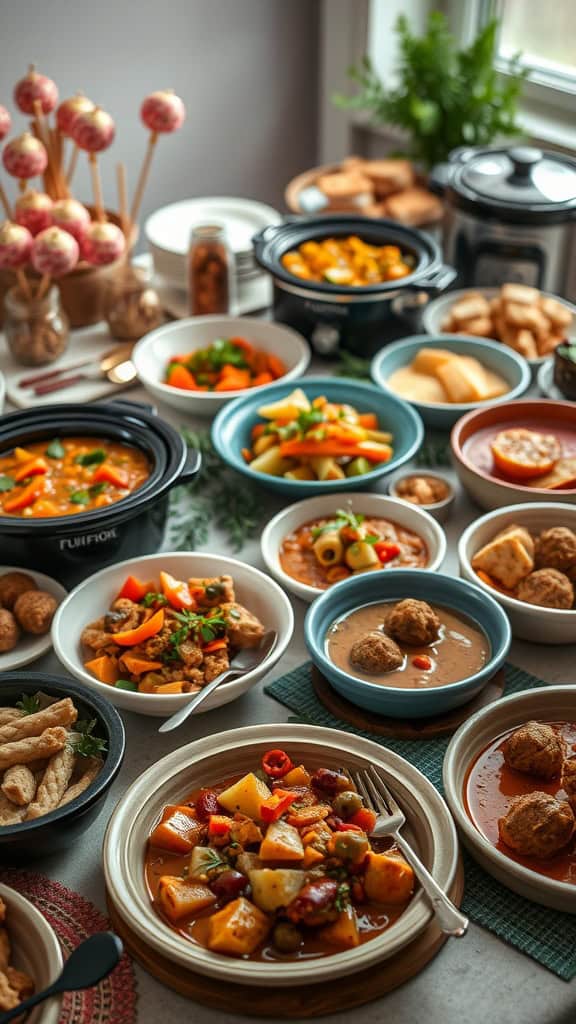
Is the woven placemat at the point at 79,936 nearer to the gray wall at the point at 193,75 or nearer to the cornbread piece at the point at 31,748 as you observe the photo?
the cornbread piece at the point at 31,748

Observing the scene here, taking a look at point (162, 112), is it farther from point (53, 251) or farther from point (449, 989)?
point (449, 989)

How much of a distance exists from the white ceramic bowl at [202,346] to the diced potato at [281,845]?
123 centimetres

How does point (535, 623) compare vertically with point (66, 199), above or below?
below

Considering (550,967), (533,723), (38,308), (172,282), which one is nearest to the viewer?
(550,967)

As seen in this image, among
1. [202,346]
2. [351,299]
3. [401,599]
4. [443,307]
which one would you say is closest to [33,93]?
[202,346]

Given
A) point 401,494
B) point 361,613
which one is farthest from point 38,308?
point 361,613

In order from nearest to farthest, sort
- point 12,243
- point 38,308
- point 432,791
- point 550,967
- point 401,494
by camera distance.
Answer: point 550,967, point 432,791, point 401,494, point 12,243, point 38,308

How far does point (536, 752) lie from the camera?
4.99 feet

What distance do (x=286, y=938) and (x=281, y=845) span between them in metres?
0.12

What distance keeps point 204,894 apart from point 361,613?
2.04ft

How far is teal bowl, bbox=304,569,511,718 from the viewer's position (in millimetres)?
1631

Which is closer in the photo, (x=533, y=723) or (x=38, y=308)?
(x=533, y=723)

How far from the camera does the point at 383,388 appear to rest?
7.93 ft

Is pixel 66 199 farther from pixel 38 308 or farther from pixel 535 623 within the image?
pixel 535 623
